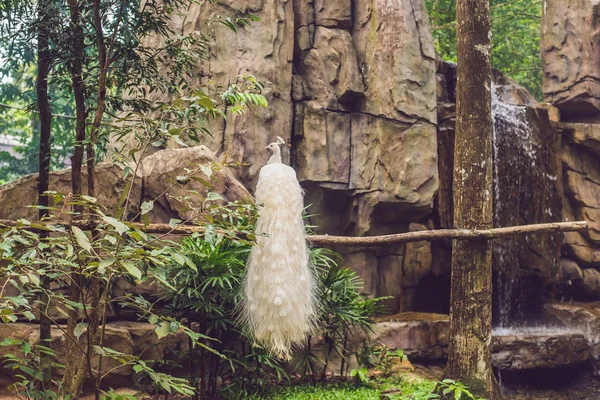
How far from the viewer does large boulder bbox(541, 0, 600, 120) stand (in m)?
9.27

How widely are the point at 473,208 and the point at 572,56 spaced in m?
5.64

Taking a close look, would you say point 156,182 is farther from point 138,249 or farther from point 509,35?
point 509,35

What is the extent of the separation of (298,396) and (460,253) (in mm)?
1613

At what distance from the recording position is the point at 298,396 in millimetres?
5062

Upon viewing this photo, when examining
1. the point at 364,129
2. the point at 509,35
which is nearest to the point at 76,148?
the point at 364,129

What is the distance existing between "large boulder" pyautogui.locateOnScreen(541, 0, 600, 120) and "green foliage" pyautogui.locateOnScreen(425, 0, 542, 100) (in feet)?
7.63

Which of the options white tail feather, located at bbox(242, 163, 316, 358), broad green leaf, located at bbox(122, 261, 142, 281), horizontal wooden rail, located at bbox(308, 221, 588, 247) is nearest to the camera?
broad green leaf, located at bbox(122, 261, 142, 281)

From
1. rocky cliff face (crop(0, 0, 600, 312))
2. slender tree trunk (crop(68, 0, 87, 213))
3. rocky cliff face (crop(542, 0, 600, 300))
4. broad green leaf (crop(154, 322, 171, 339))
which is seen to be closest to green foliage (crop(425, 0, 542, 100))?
rocky cliff face (crop(542, 0, 600, 300))

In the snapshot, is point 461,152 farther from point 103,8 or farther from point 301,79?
point 301,79

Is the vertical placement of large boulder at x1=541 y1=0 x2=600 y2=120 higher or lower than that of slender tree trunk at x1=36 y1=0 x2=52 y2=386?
higher

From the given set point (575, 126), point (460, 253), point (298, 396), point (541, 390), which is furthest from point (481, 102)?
point (575, 126)

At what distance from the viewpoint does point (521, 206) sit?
A: 8734 mm

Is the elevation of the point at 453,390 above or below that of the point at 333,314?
below

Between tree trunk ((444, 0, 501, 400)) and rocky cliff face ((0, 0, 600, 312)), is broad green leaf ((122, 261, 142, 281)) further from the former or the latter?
rocky cliff face ((0, 0, 600, 312))
